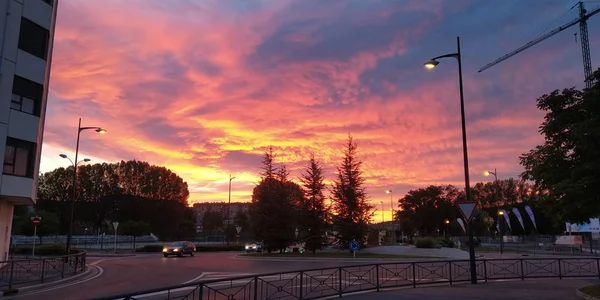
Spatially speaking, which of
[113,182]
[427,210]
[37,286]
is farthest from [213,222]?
[37,286]

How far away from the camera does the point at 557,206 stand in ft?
49.9

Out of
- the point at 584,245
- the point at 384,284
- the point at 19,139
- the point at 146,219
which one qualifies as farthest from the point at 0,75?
the point at 146,219

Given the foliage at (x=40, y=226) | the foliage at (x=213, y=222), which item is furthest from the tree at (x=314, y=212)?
the foliage at (x=213, y=222)

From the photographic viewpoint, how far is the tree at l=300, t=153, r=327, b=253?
44.3 meters

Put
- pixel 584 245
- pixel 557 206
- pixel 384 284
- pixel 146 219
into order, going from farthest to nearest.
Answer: pixel 146 219 < pixel 584 245 < pixel 384 284 < pixel 557 206

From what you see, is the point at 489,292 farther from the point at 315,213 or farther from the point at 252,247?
the point at 252,247

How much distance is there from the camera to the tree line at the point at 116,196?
297 ft

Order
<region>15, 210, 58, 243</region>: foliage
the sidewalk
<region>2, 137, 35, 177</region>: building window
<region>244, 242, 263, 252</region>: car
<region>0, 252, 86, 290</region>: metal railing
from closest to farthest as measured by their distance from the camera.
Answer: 1. the sidewalk
2. <region>0, 252, 86, 290</region>: metal railing
3. <region>2, 137, 35, 177</region>: building window
4. <region>244, 242, 263, 252</region>: car
5. <region>15, 210, 58, 243</region>: foliage

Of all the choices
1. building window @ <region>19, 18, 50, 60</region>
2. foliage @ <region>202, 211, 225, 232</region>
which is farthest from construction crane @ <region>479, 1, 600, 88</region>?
foliage @ <region>202, 211, 225, 232</region>

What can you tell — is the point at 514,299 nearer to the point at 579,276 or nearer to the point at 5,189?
the point at 579,276

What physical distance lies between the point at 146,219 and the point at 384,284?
275 ft

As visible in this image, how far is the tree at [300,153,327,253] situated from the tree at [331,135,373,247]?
1.29 meters

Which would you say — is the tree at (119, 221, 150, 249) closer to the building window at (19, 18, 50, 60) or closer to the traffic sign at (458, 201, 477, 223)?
the building window at (19, 18, 50, 60)

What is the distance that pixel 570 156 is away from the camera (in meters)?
15.1
